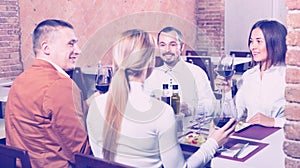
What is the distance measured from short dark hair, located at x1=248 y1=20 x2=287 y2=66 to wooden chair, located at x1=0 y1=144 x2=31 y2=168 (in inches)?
74.7

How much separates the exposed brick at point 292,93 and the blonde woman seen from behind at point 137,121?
438mm

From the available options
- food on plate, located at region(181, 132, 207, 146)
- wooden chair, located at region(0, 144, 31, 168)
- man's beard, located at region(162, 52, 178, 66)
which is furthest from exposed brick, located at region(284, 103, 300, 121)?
man's beard, located at region(162, 52, 178, 66)

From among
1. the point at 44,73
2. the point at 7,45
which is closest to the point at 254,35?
the point at 44,73

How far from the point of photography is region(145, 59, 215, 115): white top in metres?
3.17

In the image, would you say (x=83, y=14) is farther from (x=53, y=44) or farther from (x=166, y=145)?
(x=166, y=145)

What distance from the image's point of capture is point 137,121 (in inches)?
65.8

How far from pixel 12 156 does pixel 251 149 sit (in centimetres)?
98

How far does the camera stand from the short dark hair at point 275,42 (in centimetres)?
284

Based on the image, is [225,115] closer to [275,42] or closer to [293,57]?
[293,57]

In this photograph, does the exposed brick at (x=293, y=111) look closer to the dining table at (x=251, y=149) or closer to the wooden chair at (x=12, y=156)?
the dining table at (x=251, y=149)

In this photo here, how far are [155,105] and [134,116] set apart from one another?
95mm

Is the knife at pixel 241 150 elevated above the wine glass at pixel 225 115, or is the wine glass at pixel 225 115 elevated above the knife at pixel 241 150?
the wine glass at pixel 225 115

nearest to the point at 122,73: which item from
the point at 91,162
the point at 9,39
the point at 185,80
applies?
the point at 91,162

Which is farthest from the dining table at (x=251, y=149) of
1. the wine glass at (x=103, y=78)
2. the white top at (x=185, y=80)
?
the white top at (x=185, y=80)
